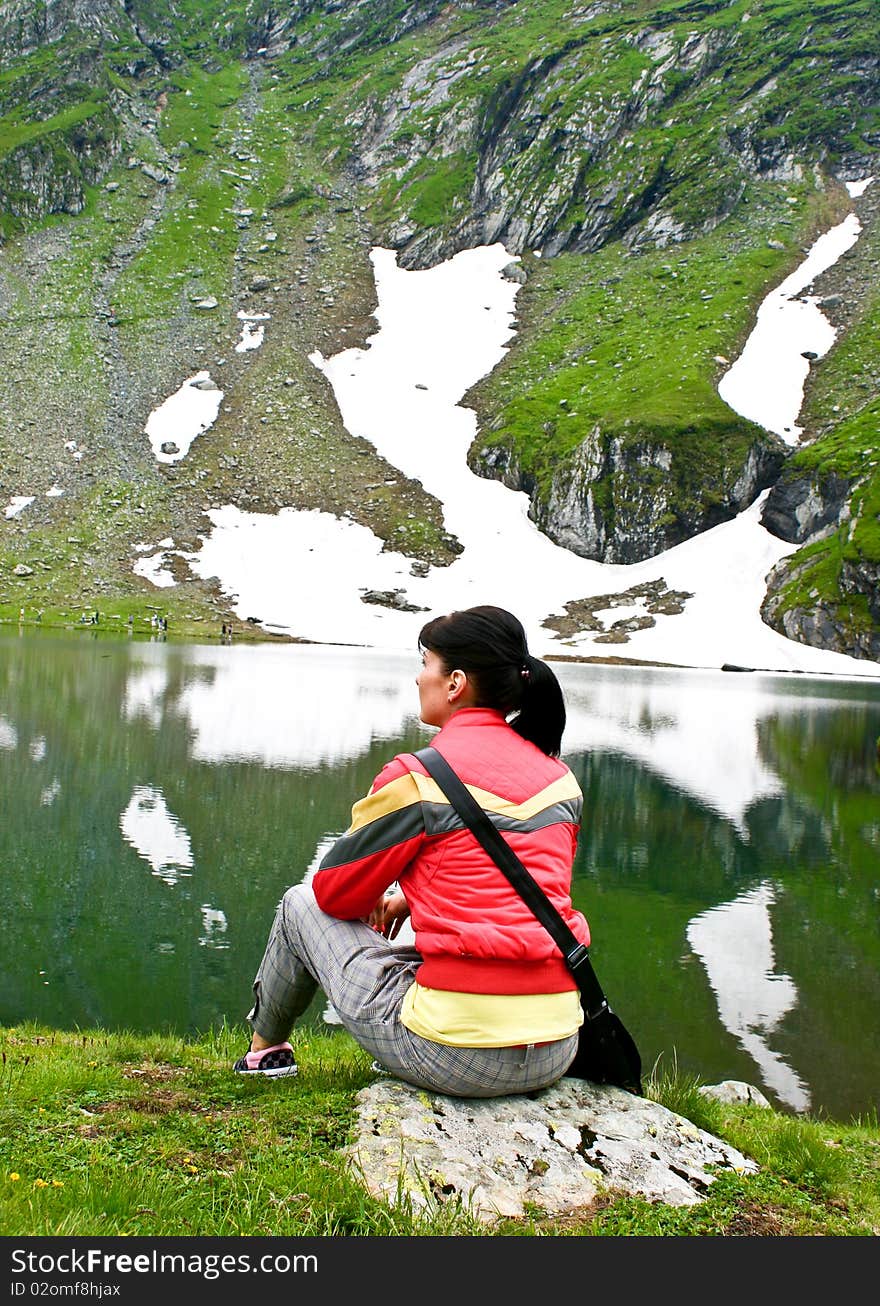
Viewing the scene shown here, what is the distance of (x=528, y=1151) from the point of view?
153 inches

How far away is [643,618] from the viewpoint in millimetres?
72938

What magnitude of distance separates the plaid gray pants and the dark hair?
4.47ft

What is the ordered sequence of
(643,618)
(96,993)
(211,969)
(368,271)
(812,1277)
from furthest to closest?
(368,271) < (643,618) < (211,969) < (96,993) < (812,1277)

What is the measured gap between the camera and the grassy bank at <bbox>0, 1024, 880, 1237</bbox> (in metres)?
3.24

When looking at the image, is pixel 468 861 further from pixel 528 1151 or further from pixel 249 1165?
pixel 249 1165

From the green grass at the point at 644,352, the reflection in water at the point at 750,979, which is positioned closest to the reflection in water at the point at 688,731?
the reflection in water at the point at 750,979

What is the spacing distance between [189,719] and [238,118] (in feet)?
521

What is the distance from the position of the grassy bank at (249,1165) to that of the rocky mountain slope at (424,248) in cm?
Result: 6424

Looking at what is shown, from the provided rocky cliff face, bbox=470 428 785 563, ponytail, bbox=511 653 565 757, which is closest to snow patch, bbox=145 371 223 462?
rocky cliff face, bbox=470 428 785 563

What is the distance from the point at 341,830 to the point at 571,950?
38.9 ft

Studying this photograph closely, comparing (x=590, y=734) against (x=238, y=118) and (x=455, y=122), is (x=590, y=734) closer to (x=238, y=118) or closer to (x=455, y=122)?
(x=455, y=122)

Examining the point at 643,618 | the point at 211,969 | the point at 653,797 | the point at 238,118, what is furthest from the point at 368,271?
the point at 211,969

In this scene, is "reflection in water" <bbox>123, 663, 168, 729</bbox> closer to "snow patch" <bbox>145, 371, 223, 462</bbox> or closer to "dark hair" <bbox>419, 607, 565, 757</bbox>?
"dark hair" <bbox>419, 607, 565, 757</bbox>

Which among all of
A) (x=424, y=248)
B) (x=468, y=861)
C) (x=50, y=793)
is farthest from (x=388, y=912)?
(x=424, y=248)
